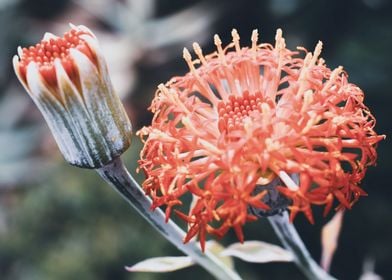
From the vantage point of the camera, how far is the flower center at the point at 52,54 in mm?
1278

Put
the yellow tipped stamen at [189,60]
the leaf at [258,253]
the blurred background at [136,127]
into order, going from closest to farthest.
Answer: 1. the yellow tipped stamen at [189,60]
2. the leaf at [258,253]
3. the blurred background at [136,127]

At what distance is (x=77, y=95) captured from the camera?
1.32m

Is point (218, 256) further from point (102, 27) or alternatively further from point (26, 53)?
point (102, 27)

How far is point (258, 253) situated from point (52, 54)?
73 cm

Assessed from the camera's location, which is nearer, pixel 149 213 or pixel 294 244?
pixel 149 213

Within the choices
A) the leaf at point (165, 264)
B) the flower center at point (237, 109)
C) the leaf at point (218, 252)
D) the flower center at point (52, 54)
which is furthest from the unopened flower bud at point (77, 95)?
the leaf at point (218, 252)

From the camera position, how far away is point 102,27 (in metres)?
7.30

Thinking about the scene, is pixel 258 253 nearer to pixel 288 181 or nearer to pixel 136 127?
pixel 288 181

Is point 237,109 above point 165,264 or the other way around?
above

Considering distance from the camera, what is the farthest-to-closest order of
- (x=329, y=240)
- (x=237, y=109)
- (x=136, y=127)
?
(x=136, y=127), (x=329, y=240), (x=237, y=109)

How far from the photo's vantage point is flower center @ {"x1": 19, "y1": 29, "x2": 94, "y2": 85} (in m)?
1.28

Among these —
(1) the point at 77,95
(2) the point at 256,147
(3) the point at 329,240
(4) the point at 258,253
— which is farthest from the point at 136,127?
(2) the point at 256,147

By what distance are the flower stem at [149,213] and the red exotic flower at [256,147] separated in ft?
0.27

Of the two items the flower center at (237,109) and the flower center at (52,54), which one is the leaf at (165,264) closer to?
the flower center at (237,109)
